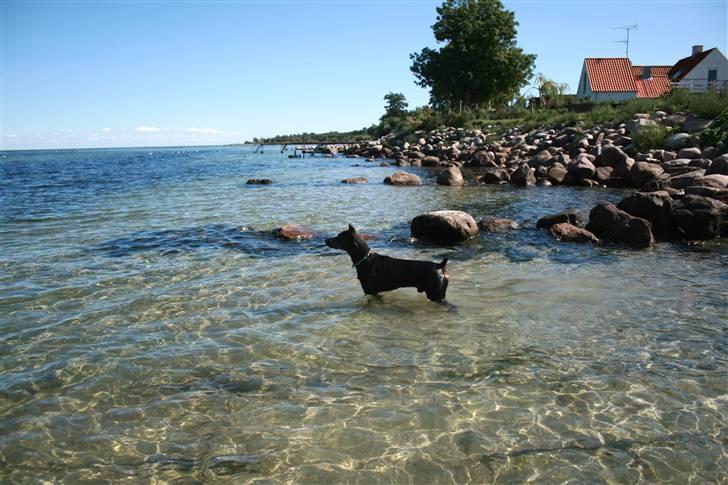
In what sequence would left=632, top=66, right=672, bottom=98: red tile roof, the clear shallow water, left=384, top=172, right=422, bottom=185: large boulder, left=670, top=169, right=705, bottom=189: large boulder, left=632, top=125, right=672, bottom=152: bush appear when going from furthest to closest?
left=632, top=66, right=672, bottom=98: red tile roof < left=384, top=172, right=422, bottom=185: large boulder < left=632, top=125, right=672, bottom=152: bush < left=670, top=169, right=705, bottom=189: large boulder < the clear shallow water

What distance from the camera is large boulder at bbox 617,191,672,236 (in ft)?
41.1

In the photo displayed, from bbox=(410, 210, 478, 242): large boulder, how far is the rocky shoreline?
25 millimetres

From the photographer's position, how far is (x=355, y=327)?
6777mm

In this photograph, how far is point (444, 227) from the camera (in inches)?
478

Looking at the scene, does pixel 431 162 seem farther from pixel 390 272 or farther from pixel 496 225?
pixel 390 272

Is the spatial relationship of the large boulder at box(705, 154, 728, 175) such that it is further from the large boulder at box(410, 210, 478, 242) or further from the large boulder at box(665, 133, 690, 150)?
the large boulder at box(410, 210, 478, 242)

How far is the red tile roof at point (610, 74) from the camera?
54281 mm

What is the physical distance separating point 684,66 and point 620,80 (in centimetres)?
837

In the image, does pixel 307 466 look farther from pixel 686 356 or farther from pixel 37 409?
pixel 686 356

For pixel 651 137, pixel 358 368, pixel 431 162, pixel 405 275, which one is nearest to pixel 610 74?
pixel 431 162

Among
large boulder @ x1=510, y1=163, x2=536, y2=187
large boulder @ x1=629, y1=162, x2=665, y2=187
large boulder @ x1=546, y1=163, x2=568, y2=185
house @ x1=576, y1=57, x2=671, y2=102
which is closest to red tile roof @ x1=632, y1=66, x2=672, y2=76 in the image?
house @ x1=576, y1=57, x2=671, y2=102

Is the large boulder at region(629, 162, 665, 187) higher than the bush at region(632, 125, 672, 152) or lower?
lower

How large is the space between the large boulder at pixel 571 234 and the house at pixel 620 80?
156 ft

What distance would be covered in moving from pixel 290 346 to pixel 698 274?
7768 millimetres
